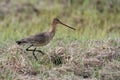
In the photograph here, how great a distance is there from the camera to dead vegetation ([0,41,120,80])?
7.87 m

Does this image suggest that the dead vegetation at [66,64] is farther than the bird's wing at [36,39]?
No

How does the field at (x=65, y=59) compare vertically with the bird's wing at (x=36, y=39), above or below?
below

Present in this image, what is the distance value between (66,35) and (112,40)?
1023 millimetres

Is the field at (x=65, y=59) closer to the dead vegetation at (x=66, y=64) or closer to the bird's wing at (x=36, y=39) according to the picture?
the dead vegetation at (x=66, y=64)

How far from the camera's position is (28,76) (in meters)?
7.83

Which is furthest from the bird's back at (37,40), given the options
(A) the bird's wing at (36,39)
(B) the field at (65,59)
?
(B) the field at (65,59)

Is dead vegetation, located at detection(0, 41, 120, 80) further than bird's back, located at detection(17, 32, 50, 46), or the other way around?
bird's back, located at detection(17, 32, 50, 46)

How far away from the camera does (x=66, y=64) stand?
8148 millimetres

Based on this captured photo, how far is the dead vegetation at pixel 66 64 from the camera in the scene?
7868 millimetres

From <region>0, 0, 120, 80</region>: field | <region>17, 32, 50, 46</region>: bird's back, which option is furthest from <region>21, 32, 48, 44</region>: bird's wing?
<region>0, 0, 120, 80</region>: field

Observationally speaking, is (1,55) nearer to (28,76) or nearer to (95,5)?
(28,76)

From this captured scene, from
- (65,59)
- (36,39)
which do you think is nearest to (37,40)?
(36,39)

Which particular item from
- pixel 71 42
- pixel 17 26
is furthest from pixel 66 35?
pixel 17 26

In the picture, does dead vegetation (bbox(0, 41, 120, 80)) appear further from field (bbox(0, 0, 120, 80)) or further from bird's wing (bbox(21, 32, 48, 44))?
bird's wing (bbox(21, 32, 48, 44))
